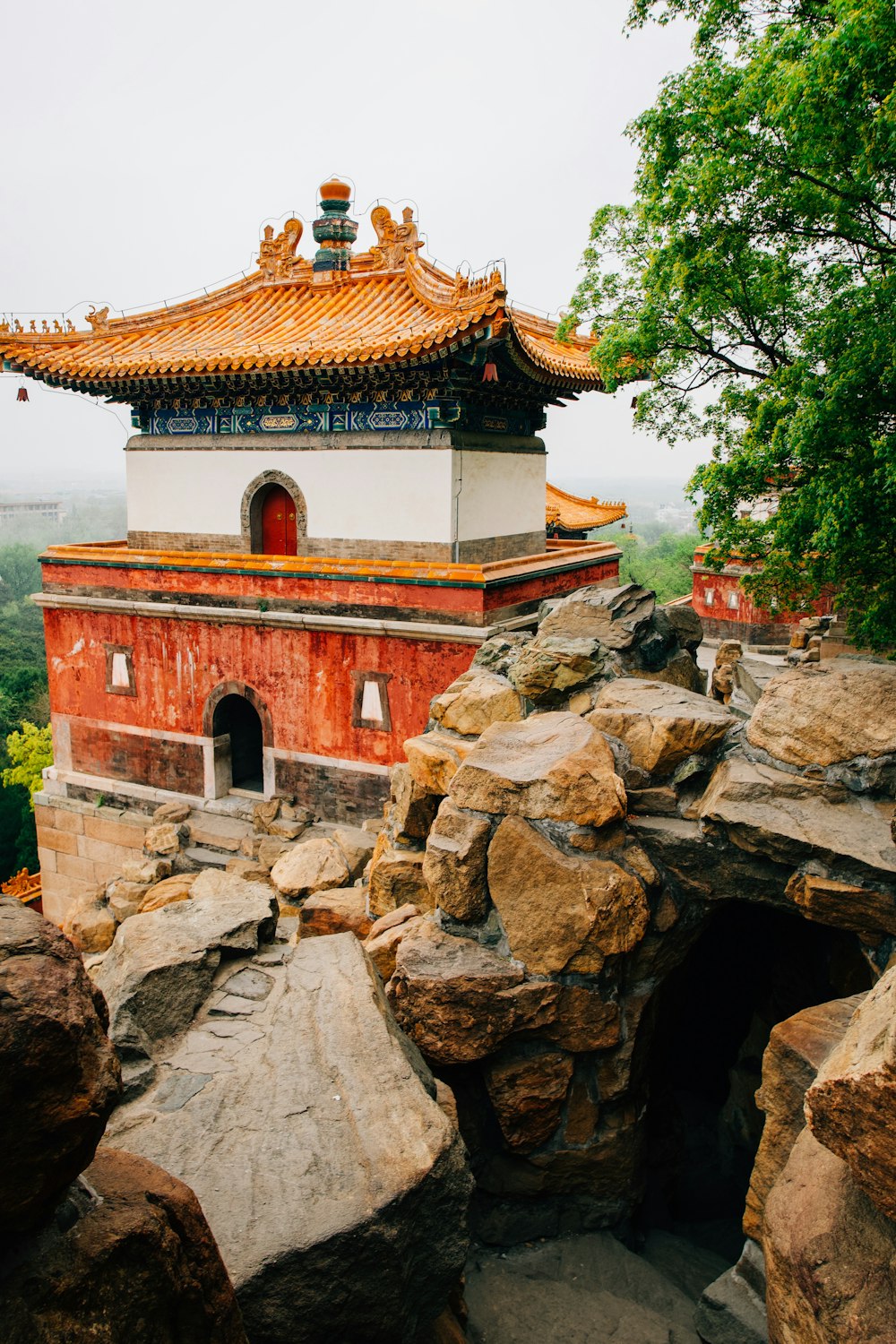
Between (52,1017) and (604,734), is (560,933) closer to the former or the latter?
(604,734)

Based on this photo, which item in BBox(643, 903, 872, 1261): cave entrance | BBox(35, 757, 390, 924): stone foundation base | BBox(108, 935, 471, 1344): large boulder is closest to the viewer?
BBox(108, 935, 471, 1344): large boulder

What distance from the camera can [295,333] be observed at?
12.2 meters

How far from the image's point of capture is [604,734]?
5.57 m

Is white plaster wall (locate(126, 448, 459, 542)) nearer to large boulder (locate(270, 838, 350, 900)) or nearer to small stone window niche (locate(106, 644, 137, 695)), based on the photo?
small stone window niche (locate(106, 644, 137, 695))

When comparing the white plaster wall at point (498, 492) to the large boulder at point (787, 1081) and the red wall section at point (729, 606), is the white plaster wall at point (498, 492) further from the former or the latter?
the large boulder at point (787, 1081)

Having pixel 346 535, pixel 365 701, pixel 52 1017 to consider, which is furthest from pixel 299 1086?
pixel 346 535

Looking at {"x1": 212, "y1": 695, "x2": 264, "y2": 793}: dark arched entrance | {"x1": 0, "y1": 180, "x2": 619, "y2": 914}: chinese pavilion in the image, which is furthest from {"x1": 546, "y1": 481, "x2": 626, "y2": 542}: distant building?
{"x1": 212, "y1": 695, "x2": 264, "y2": 793}: dark arched entrance

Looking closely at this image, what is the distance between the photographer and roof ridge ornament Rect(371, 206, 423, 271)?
12.8 m

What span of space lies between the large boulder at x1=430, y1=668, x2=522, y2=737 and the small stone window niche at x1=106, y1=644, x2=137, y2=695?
25.0 ft

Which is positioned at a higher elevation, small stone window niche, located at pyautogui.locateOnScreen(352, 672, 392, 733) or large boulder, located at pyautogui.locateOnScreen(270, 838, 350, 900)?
small stone window niche, located at pyautogui.locateOnScreen(352, 672, 392, 733)

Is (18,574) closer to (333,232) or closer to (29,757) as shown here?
(29,757)

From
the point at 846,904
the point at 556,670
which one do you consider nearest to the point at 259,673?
the point at 556,670

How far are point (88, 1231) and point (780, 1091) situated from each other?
313 cm

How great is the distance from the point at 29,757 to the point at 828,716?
24.6 metres
